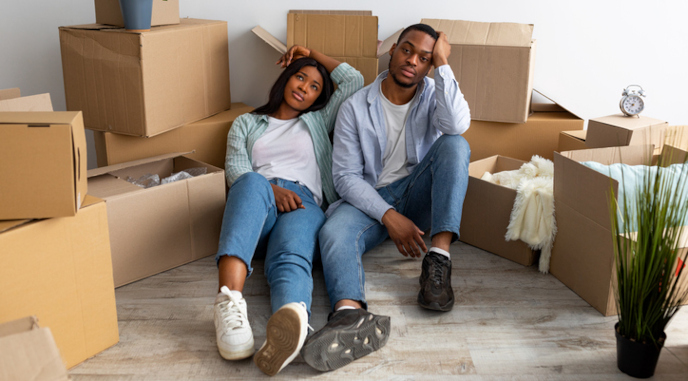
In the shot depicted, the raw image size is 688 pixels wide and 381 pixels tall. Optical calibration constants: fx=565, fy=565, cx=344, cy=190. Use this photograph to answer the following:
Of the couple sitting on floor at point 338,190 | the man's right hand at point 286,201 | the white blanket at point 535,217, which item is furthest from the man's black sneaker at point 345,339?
the white blanket at point 535,217

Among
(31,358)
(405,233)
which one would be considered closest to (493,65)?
(405,233)

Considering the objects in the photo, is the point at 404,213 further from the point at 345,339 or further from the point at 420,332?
the point at 345,339

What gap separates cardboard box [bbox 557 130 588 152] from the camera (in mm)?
2156

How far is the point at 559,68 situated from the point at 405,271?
1250mm

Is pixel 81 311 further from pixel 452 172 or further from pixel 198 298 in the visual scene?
pixel 452 172

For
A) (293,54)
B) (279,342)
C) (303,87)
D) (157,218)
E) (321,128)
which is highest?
(293,54)

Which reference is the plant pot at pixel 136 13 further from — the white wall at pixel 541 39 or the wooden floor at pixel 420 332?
the wooden floor at pixel 420 332

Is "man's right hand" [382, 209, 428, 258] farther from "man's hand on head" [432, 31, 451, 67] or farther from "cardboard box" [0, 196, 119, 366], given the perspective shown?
"cardboard box" [0, 196, 119, 366]

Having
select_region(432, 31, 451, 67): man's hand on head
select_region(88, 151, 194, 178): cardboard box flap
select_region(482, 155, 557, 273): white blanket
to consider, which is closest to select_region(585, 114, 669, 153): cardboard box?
select_region(482, 155, 557, 273): white blanket

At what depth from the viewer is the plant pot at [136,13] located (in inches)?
71.5

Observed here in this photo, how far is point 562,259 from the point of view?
1.80 meters

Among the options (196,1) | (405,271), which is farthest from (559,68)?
(196,1)

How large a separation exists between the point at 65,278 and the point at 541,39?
6.78 ft

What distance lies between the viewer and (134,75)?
1.87 metres
